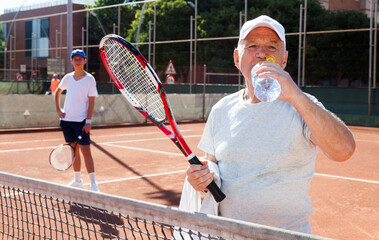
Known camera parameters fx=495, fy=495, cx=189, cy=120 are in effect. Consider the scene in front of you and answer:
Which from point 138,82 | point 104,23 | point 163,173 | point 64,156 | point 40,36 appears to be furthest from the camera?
point 40,36

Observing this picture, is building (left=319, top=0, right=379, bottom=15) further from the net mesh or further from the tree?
the net mesh

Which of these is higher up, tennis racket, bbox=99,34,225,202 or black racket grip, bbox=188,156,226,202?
tennis racket, bbox=99,34,225,202

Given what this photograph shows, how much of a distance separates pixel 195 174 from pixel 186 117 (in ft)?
57.7

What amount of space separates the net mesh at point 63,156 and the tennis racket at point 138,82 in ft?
10.3

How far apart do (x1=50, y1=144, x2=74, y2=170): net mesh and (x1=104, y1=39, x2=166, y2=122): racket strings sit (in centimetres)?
313

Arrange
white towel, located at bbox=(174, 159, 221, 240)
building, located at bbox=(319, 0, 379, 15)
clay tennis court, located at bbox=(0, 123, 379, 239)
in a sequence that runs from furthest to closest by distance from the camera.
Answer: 1. building, located at bbox=(319, 0, 379, 15)
2. clay tennis court, located at bbox=(0, 123, 379, 239)
3. white towel, located at bbox=(174, 159, 221, 240)

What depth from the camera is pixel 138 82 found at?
353 cm

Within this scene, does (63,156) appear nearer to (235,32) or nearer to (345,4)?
(235,32)

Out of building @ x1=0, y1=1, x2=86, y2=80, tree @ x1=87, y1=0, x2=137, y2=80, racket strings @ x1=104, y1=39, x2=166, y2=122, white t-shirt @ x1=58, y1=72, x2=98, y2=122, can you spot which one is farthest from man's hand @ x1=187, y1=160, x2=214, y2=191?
building @ x1=0, y1=1, x2=86, y2=80

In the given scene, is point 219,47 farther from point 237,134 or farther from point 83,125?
point 237,134

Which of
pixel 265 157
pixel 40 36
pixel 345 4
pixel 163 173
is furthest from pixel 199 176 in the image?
pixel 40 36

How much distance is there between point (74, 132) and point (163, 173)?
2096 mm

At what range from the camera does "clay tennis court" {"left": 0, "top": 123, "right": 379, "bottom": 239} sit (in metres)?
5.75

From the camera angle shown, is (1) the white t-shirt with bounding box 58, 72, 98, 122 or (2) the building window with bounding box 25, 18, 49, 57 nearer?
(1) the white t-shirt with bounding box 58, 72, 98, 122
